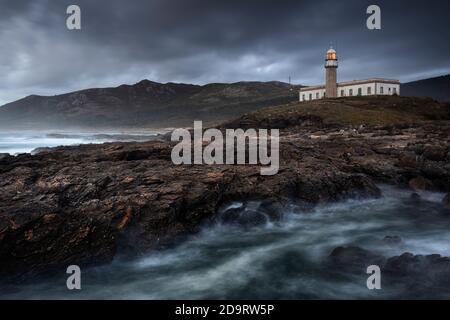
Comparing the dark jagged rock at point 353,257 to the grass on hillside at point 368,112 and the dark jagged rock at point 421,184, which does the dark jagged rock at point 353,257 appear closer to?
the dark jagged rock at point 421,184

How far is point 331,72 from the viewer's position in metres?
64.3

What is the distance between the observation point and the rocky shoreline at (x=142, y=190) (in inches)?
400

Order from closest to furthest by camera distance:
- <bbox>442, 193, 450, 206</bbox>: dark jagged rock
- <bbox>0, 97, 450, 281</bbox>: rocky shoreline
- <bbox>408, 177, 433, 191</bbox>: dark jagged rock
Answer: <bbox>0, 97, 450, 281</bbox>: rocky shoreline < <bbox>442, 193, 450, 206</bbox>: dark jagged rock < <bbox>408, 177, 433, 191</bbox>: dark jagged rock

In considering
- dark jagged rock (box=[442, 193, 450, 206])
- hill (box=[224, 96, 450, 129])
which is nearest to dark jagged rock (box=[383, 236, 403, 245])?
dark jagged rock (box=[442, 193, 450, 206])

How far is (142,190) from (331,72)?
5712cm

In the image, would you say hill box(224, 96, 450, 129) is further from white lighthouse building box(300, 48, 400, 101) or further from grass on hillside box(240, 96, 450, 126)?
white lighthouse building box(300, 48, 400, 101)

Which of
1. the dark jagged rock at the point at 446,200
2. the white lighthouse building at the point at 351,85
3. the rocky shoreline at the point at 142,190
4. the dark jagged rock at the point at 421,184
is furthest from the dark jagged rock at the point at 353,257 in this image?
the white lighthouse building at the point at 351,85

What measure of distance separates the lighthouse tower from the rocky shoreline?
45081mm

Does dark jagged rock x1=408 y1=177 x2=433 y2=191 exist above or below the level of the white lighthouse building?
below

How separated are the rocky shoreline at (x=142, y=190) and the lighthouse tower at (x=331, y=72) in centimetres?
4508

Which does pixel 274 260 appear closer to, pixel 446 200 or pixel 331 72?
pixel 446 200

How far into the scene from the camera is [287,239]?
12.8 metres

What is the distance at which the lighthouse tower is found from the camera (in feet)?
209
